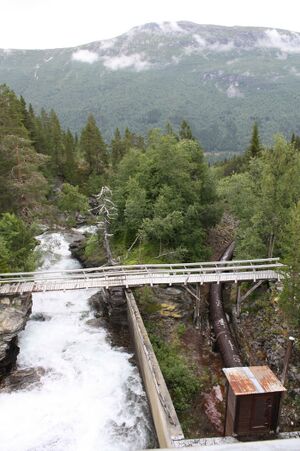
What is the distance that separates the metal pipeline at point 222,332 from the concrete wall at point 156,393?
5.08 meters

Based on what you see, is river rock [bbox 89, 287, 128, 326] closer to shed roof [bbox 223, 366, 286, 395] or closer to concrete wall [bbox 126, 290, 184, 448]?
concrete wall [bbox 126, 290, 184, 448]

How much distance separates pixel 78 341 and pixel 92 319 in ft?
9.96

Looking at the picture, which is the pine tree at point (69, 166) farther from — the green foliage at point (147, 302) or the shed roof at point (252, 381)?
the shed roof at point (252, 381)

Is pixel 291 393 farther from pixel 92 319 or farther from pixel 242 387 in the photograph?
pixel 92 319

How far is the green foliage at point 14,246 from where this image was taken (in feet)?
87.2

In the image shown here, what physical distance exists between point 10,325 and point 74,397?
19.6ft

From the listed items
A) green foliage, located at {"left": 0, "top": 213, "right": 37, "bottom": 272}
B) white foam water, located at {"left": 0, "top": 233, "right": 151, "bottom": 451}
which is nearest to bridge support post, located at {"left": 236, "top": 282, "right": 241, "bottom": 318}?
white foam water, located at {"left": 0, "top": 233, "right": 151, "bottom": 451}

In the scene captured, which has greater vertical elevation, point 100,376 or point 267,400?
point 267,400

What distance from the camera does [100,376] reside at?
21672 mm

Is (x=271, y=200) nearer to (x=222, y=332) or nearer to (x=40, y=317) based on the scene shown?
(x=222, y=332)

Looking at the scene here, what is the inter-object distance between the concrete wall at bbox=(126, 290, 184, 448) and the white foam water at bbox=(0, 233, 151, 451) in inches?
42.5

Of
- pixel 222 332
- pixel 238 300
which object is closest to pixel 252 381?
pixel 222 332

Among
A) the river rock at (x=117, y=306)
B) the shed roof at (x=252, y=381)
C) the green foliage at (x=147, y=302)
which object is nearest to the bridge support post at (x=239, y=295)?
the green foliage at (x=147, y=302)

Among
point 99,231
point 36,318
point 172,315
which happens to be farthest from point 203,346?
point 99,231
